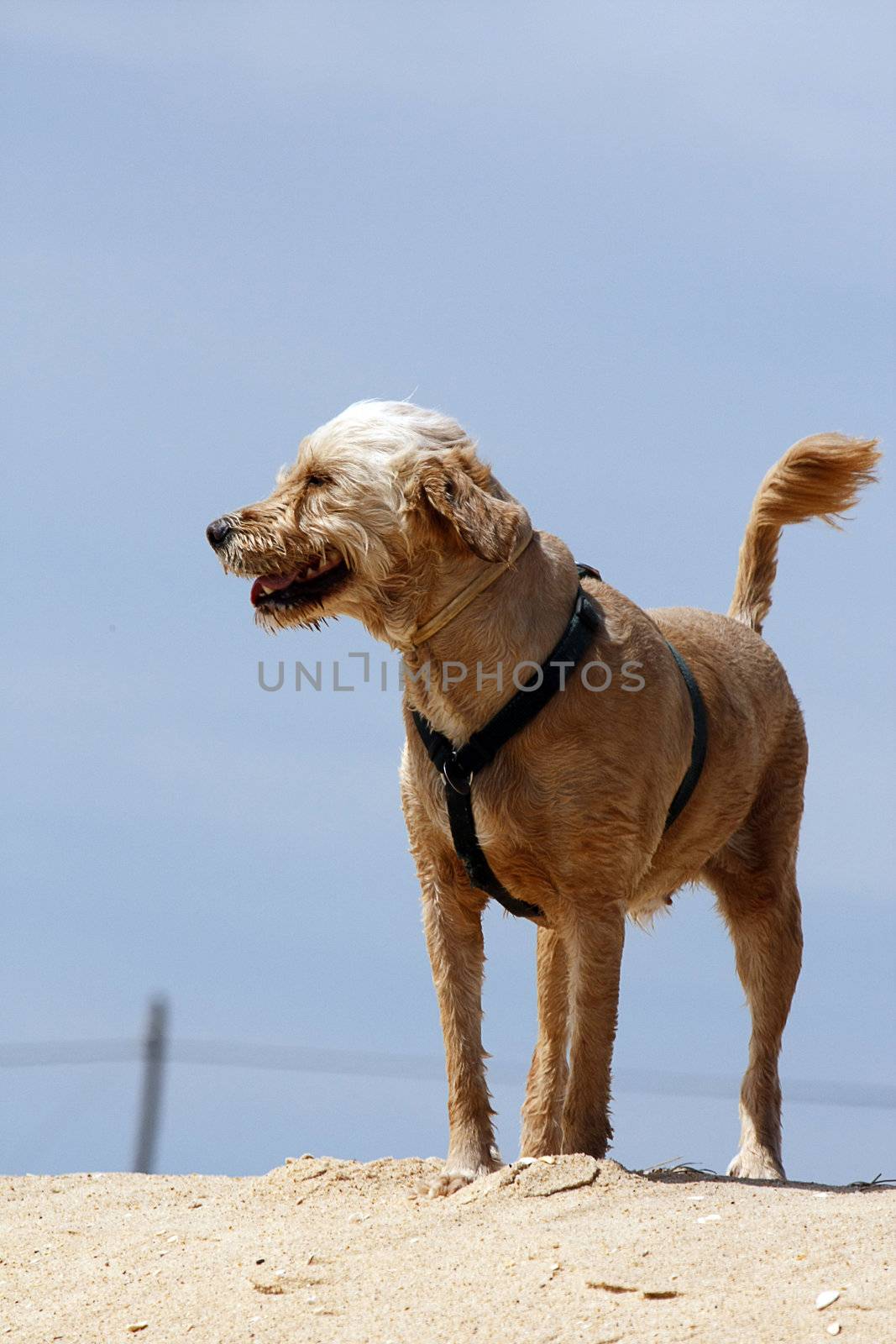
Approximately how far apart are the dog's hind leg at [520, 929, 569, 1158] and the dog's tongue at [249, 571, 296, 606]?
2498 millimetres

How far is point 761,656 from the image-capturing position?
9.19 meters

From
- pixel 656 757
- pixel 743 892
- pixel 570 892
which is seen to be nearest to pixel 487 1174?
pixel 570 892

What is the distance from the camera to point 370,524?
6887 mm

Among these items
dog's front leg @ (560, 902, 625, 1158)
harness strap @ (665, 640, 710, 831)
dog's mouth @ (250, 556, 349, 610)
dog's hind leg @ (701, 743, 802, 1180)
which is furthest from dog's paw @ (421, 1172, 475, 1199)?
dog's mouth @ (250, 556, 349, 610)

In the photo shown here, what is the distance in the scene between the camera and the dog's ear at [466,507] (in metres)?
→ 6.64

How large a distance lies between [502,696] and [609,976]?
1.32 metres

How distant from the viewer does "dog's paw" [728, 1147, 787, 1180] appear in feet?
28.1

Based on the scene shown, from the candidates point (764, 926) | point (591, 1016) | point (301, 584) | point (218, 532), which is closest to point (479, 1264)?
point (591, 1016)

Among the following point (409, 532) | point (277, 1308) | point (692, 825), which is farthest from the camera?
point (692, 825)

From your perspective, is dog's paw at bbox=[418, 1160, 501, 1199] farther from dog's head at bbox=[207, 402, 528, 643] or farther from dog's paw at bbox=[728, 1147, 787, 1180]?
dog's head at bbox=[207, 402, 528, 643]

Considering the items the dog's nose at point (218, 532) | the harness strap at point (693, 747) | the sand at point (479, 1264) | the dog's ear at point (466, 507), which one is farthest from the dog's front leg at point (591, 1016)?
the dog's nose at point (218, 532)

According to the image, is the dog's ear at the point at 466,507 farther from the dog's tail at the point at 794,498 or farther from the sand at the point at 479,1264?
the dog's tail at the point at 794,498

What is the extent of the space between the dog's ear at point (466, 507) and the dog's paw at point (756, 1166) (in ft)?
12.8

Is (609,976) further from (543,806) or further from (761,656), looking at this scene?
A: (761,656)
